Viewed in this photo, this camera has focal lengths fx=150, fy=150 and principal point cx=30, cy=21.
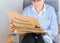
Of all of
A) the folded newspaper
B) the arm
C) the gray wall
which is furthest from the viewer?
the gray wall

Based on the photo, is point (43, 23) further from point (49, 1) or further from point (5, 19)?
point (5, 19)

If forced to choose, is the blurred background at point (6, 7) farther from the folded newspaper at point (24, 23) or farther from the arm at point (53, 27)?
the folded newspaper at point (24, 23)

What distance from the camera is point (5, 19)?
251 cm

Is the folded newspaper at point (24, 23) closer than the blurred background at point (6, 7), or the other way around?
the folded newspaper at point (24, 23)

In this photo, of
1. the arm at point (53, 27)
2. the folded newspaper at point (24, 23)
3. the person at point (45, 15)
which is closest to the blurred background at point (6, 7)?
the person at point (45, 15)

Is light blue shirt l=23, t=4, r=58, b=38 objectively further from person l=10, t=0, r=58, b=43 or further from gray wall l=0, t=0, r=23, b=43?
gray wall l=0, t=0, r=23, b=43

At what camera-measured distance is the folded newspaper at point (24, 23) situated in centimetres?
155

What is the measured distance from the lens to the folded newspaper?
1548 mm

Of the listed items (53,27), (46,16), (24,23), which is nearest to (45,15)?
(46,16)

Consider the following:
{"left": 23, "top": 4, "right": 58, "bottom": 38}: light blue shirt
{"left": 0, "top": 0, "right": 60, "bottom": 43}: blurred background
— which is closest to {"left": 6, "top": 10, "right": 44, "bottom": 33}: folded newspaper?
{"left": 23, "top": 4, "right": 58, "bottom": 38}: light blue shirt

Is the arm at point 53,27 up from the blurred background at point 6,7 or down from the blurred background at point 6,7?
down

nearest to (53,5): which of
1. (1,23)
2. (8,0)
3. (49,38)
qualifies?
(49,38)

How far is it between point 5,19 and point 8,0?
321 millimetres

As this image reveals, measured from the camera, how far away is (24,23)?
1.58m
